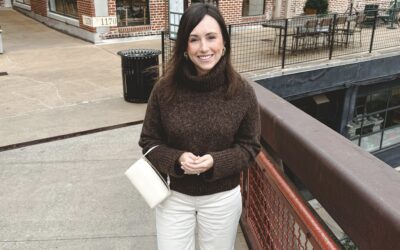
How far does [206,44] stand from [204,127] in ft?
1.29

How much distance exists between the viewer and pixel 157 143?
207 centimetres

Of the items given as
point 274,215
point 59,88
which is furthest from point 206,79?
point 59,88

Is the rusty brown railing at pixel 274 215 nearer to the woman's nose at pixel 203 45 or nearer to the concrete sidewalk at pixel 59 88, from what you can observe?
the woman's nose at pixel 203 45

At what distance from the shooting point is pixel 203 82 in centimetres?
195

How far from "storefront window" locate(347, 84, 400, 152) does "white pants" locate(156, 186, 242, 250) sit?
11.3m

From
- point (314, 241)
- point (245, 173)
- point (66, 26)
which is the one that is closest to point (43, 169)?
point (245, 173)

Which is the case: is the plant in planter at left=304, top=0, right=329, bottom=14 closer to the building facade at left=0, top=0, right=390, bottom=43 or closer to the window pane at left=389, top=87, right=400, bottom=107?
the building facade at left=0, top=0, right=390, bottom=43

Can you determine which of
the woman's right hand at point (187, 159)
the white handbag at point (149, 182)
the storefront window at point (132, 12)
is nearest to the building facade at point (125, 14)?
the storefront window at point (132, 12)

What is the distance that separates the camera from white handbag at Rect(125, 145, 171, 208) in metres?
2.01

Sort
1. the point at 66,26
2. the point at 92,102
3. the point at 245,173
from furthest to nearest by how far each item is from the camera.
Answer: the point at 66,26 < the point at 92,102 < the point at 245,173

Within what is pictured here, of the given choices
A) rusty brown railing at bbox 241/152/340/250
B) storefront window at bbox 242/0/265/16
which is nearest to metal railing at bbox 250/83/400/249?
rusty brown railing at bbox 241/152/340/250

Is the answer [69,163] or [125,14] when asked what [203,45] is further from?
[125,14]

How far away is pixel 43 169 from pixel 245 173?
2442mm

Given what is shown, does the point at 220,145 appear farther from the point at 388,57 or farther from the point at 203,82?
the point at 388,57
